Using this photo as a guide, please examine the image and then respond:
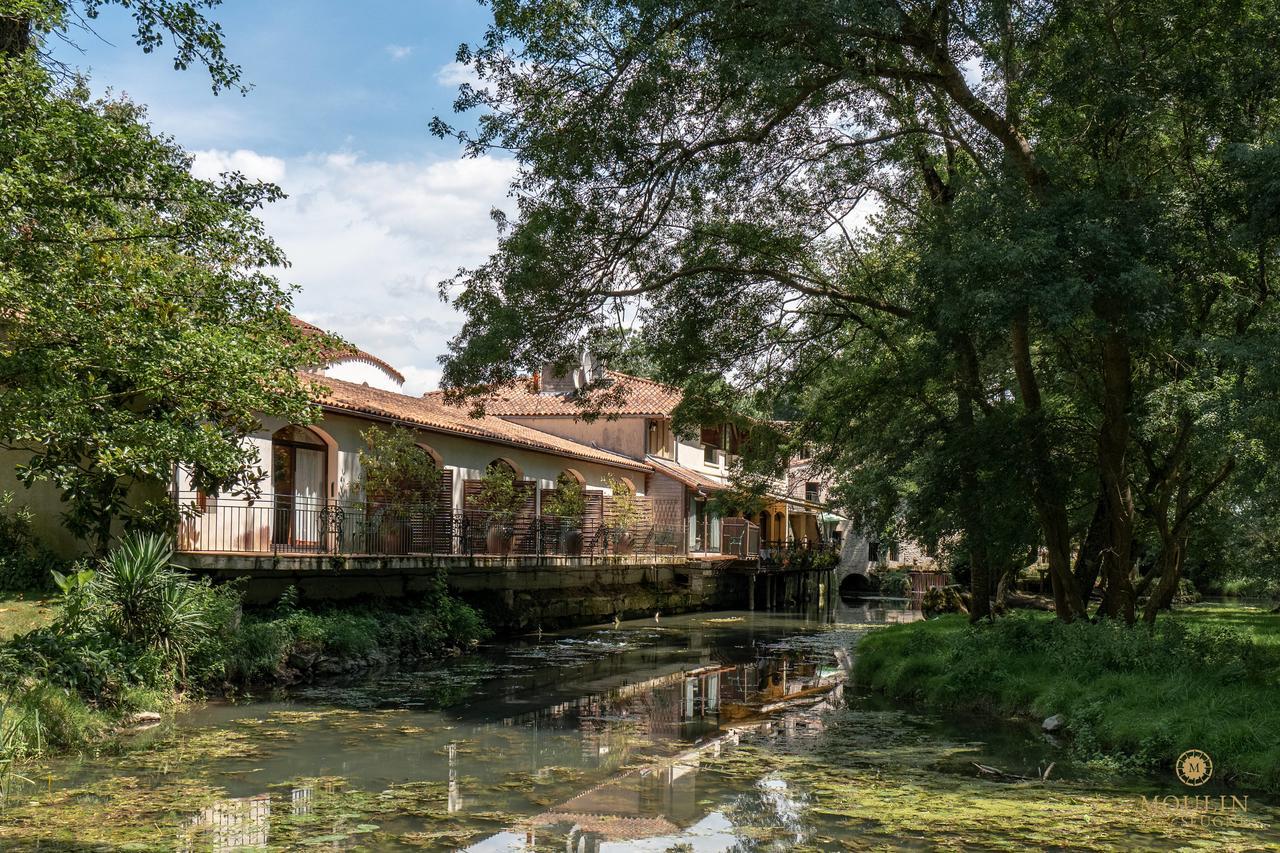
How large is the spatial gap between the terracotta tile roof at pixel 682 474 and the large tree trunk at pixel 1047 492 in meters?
21.3

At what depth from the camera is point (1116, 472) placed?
14.9 meters

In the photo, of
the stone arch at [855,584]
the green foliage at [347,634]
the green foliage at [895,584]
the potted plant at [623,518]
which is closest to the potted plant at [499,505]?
the green foliage at [347,634]

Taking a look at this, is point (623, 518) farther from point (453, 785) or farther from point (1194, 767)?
point (1194, 767)

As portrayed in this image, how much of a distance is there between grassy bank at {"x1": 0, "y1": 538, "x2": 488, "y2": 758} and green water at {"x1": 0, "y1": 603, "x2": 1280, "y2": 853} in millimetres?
648

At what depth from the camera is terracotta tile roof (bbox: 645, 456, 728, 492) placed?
38406mm

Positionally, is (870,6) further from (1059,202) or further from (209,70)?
(209,70)

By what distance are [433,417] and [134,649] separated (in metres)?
12.6

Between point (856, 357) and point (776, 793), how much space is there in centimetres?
1155

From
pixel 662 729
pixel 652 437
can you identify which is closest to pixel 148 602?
pixel 662 729

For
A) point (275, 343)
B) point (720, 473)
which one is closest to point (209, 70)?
point (275, 343)

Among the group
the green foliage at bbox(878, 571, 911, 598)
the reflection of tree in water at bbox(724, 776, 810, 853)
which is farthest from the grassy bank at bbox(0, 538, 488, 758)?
the green foliage at bbox(878, 571, 911, 598)

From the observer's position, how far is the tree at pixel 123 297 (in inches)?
414

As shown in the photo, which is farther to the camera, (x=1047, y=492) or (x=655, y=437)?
(x=655, y=437)

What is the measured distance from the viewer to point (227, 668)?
15.4m
